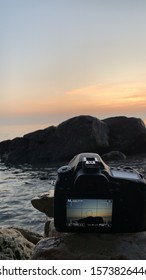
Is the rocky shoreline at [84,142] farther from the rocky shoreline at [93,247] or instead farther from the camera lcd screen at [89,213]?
the camera lcd screen at [89,213]

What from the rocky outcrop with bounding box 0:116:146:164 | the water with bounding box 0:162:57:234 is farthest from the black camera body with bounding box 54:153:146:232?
the rocky outcrop with bounding box 0:116:146:164

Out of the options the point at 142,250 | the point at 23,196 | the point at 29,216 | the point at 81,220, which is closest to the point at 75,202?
the point at 81,220

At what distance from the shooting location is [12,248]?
7695mm

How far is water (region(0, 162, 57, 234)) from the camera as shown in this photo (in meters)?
17.3

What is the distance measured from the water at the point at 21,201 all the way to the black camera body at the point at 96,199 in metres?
2.38

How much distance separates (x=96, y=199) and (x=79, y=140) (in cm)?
4720

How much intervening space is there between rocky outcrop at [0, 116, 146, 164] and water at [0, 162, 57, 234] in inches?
671

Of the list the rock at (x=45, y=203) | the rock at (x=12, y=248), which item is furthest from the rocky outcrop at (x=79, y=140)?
the rock at (x=12, y=248)

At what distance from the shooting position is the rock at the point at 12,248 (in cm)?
742

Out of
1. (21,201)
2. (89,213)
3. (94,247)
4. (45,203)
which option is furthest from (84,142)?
(89,213)

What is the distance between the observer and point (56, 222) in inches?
252
